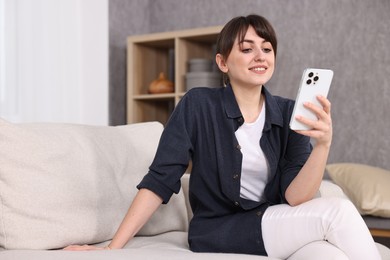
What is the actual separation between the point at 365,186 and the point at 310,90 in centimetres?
145

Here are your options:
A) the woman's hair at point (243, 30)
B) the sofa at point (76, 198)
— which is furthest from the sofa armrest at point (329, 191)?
the woman's hair at point (243, 30)

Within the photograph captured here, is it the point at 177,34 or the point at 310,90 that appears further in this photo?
the point at 177,34

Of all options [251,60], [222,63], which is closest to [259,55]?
[251,60]

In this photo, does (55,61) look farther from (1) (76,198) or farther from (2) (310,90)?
(2) (310,90)

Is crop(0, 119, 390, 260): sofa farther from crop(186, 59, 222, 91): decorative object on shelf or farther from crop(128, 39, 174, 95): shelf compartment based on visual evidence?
crop(128, 39, 174, 95): shelf compartment

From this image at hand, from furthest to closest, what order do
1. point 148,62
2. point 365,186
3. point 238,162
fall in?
point 148,62 → point 365,186 → point 238,162

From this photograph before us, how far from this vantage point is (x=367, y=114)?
3307mm

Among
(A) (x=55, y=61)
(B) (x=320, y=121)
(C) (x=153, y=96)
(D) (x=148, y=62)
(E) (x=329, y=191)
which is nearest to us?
(B) (x=320, y=121)

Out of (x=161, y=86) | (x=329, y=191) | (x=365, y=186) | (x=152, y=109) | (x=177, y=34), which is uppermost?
(x=177, y=34)

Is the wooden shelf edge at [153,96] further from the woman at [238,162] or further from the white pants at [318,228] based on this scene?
the white pants at [318,228]

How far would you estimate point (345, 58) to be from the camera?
3.37 meters

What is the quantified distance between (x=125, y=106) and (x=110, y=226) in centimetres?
242

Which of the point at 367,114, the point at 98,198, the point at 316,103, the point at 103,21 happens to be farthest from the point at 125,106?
the point at 316,103

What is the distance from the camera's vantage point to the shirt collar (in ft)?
5.24
